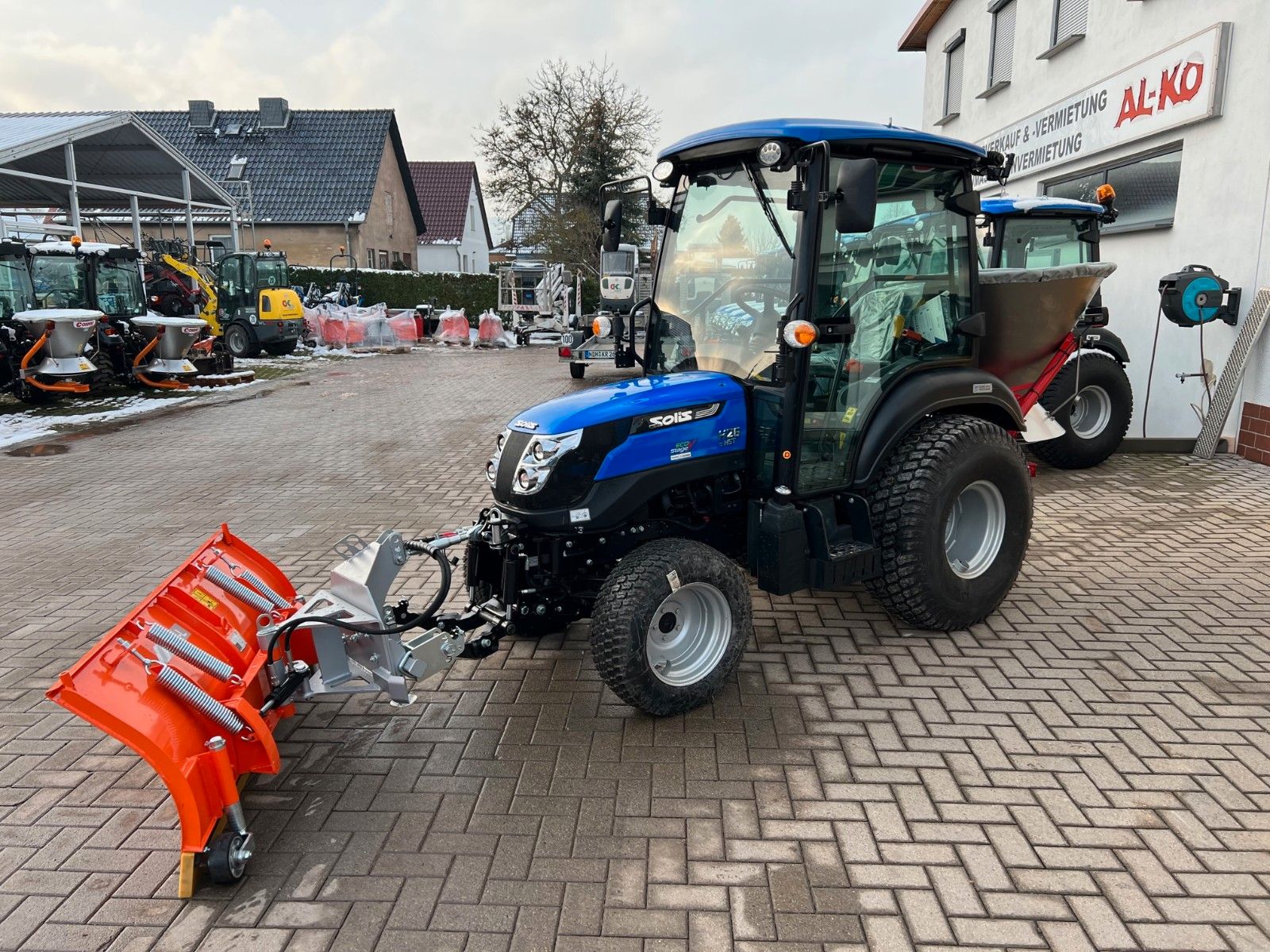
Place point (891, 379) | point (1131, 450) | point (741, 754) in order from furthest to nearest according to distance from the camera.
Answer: point (1131, 450)
point (891, 379)
point (741, 754)

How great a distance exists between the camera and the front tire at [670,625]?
330 cm

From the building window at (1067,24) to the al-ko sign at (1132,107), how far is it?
71 cm

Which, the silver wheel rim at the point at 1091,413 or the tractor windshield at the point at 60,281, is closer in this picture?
the silver wheel rim at the point at 1091,413

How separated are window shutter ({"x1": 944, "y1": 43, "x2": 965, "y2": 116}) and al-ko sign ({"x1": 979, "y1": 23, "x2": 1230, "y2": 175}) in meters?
3.51

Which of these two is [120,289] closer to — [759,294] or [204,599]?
[204,599]

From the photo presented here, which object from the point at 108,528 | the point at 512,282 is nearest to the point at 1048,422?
the point at 108,528

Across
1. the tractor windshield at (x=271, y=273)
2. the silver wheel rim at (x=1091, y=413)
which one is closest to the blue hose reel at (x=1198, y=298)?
the silver wheel rim at (x=1091, y=413)

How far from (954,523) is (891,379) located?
860 millimetres

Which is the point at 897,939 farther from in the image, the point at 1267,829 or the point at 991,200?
the point at 991,200

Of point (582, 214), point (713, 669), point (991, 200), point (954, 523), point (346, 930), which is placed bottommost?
point (346, 930)

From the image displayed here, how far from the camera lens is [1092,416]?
8141 mm

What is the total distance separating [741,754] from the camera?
335cm

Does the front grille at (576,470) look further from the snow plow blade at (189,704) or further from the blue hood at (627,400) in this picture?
the snow plow blade at (189,704)

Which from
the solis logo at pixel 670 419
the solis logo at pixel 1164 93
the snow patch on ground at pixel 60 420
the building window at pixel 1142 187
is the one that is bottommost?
the snow patch on ground at pixel 60 420
